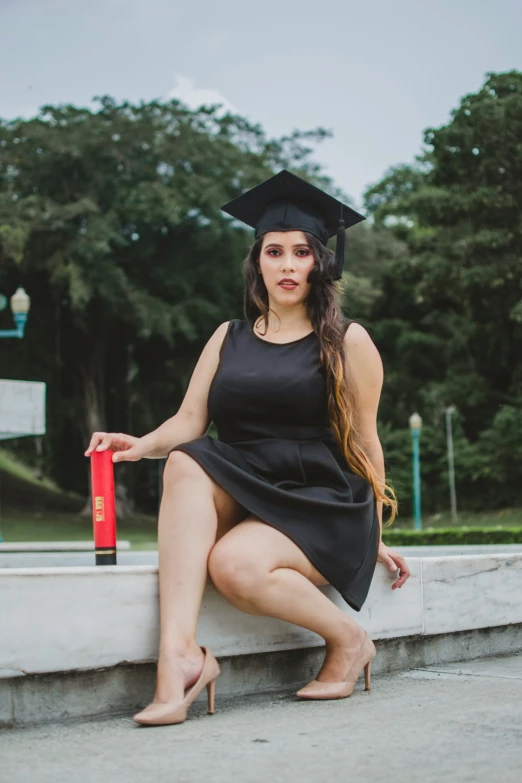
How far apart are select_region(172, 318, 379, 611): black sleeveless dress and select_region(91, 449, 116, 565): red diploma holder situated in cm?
39

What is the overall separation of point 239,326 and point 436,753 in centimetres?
165

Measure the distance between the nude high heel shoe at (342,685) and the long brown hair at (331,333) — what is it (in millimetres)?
418

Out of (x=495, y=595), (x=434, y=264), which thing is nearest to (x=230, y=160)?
(x=434, y=264)

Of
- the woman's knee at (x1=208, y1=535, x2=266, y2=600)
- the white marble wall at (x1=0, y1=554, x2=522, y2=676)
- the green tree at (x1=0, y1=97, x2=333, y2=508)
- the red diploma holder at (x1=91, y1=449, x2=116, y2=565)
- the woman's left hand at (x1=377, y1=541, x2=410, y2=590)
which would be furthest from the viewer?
the green tree at (x1=0, y1=97, x2=333, y2=508)

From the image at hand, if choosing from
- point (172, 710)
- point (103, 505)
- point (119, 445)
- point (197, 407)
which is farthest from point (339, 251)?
point (172, 710)

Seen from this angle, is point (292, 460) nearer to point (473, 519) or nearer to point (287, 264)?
point (287, 264)

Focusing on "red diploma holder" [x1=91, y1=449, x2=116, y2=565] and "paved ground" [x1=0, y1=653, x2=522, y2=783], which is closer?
"paved ground" [x1=0, y1=653, x2=522, y2=783]

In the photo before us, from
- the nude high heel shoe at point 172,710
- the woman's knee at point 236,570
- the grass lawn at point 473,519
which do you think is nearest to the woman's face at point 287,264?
the woman's knee at point 236,570

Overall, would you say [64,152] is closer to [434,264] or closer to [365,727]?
[434,264]

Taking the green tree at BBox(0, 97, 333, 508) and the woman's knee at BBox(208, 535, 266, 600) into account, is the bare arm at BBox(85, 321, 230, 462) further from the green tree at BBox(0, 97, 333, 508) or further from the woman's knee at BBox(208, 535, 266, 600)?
the green tree at BBox(0, 97, 333, 508)

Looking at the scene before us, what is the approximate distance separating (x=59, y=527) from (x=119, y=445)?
23.9m

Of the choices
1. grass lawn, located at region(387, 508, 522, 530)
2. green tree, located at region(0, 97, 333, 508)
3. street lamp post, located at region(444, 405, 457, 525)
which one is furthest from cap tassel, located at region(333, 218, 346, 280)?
street lamp post, located at region(444, 405, 457, 525)

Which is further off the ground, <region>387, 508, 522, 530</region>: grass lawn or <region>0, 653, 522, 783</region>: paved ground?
<region>0, 653, 522, 783</region>: paved ground

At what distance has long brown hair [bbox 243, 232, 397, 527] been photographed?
3.20 meters
